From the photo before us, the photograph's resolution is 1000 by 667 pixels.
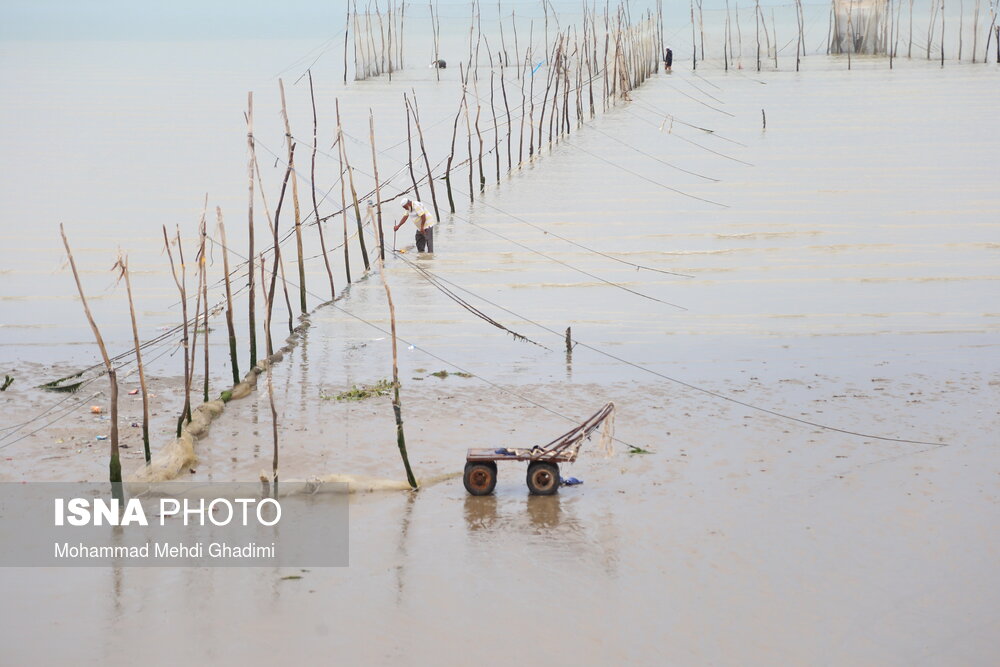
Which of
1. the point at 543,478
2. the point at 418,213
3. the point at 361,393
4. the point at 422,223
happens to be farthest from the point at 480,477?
the point at 422,223

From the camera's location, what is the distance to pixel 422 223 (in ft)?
45.0

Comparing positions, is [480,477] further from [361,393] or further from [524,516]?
[361,393]

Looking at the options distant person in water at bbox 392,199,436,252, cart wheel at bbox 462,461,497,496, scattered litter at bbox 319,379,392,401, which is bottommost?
scattered litter at bbox 319,379,392,401

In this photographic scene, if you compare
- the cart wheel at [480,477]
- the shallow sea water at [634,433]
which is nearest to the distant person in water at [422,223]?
the shallow sea water at [634,433]

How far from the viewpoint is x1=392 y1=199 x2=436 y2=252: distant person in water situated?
43.6ft

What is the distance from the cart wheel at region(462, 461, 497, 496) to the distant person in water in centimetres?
641

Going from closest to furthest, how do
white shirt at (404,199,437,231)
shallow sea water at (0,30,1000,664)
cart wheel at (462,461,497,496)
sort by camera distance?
shallow sea water at (0,30,1000,664)
cart wheel at (462,461,497,496)
white shirt at (404,199,437,231)

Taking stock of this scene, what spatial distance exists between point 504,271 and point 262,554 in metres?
7.60

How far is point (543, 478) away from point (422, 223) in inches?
280

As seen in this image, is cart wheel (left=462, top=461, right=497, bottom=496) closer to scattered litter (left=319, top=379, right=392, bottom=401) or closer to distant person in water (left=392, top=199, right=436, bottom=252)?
scattered litter (left=319, top=379, right=392, bottom=401)

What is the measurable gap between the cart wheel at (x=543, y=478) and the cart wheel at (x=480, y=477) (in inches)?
9.1

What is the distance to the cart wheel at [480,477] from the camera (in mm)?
6996

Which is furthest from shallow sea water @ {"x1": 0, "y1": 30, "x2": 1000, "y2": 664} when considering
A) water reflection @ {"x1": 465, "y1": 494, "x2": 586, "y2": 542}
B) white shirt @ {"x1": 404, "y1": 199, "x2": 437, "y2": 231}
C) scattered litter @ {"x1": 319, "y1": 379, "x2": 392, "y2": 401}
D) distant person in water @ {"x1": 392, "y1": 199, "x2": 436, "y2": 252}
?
white shirt @ {"x1": 404, "y1": 199, "x2": 437, "y2": 231}

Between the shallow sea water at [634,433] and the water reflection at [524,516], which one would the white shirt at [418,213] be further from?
the water reflection at [524,516]
